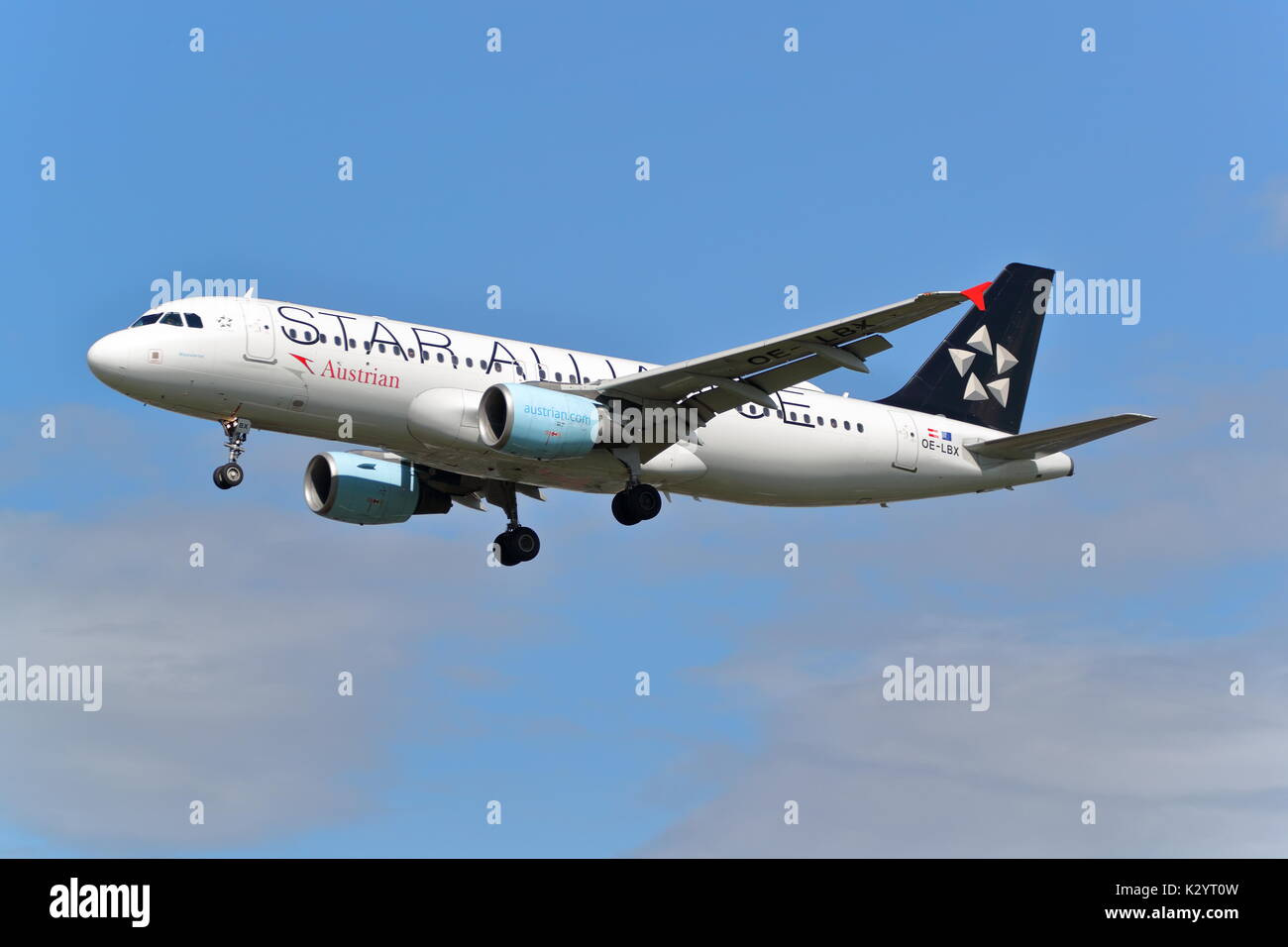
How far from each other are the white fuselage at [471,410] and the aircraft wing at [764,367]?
1344 mm

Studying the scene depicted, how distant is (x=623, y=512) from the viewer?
4322cm

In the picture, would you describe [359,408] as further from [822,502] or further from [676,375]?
[822,502]

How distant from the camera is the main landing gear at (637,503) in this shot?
4288 centimetres

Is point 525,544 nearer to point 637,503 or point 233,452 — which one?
point 637,503

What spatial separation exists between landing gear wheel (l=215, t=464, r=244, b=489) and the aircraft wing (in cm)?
787

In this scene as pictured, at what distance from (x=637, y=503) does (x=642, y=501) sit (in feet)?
0.44

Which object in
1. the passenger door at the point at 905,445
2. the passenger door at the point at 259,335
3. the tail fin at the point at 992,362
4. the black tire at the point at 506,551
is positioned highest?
the tail fin at the point at 992,362

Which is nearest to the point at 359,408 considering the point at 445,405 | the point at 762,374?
the point at 445,405

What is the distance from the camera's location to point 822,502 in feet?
151

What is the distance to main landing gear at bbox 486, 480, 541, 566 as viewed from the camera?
1823 inches

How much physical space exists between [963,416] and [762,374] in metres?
10.4

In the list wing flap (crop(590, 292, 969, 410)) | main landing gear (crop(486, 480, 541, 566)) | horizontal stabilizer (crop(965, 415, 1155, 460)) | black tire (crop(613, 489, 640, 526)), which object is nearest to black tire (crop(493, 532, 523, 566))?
main landing gear (crop(486, 480, 541, 566))

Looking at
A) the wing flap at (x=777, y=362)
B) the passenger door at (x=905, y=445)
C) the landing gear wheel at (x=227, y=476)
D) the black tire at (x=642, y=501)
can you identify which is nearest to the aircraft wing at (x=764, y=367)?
the wing flap at (x=777, y=362)

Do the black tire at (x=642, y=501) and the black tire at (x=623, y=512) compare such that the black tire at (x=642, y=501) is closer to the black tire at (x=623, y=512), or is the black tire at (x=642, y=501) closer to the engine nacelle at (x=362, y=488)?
the black tire at (x=623, y=512)
